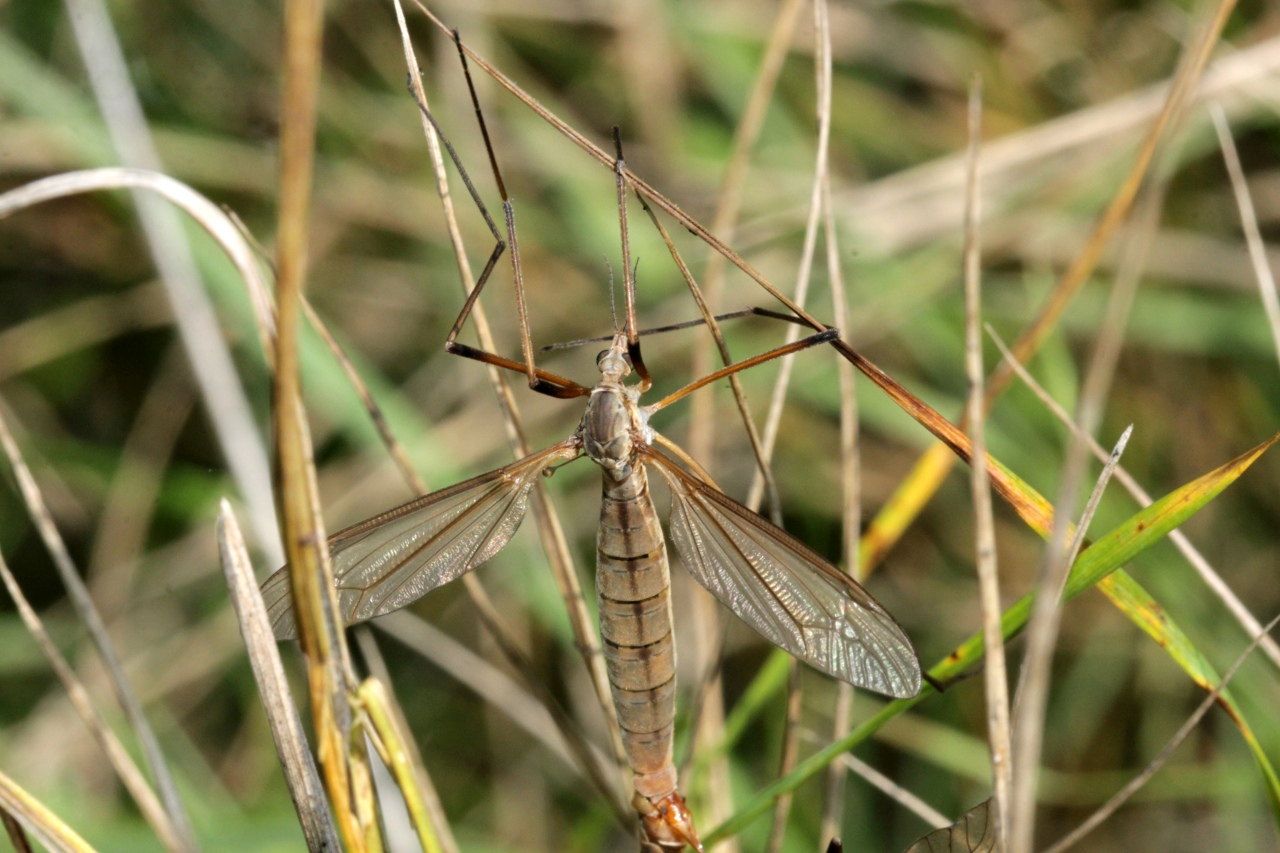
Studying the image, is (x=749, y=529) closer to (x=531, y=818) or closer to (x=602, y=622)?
(x=602, y=622)

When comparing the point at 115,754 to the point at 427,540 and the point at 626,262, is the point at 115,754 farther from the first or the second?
the point at 626,262

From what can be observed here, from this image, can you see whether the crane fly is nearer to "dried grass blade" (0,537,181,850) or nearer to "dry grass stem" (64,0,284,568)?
"dried grass blade" (0,537,181,850)

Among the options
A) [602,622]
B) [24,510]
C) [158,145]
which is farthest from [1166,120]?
[24,510]

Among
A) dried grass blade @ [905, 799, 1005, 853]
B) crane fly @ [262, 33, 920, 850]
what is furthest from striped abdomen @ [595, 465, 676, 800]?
dried grass blade @ [905, 799, 1005, 853]

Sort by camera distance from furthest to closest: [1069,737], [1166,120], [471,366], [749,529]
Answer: [471,366] → [1069,737] → [749,529] → [1166,120]

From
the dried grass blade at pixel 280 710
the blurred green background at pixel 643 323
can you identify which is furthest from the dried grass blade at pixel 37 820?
the blurred green background at pixel 643 323
